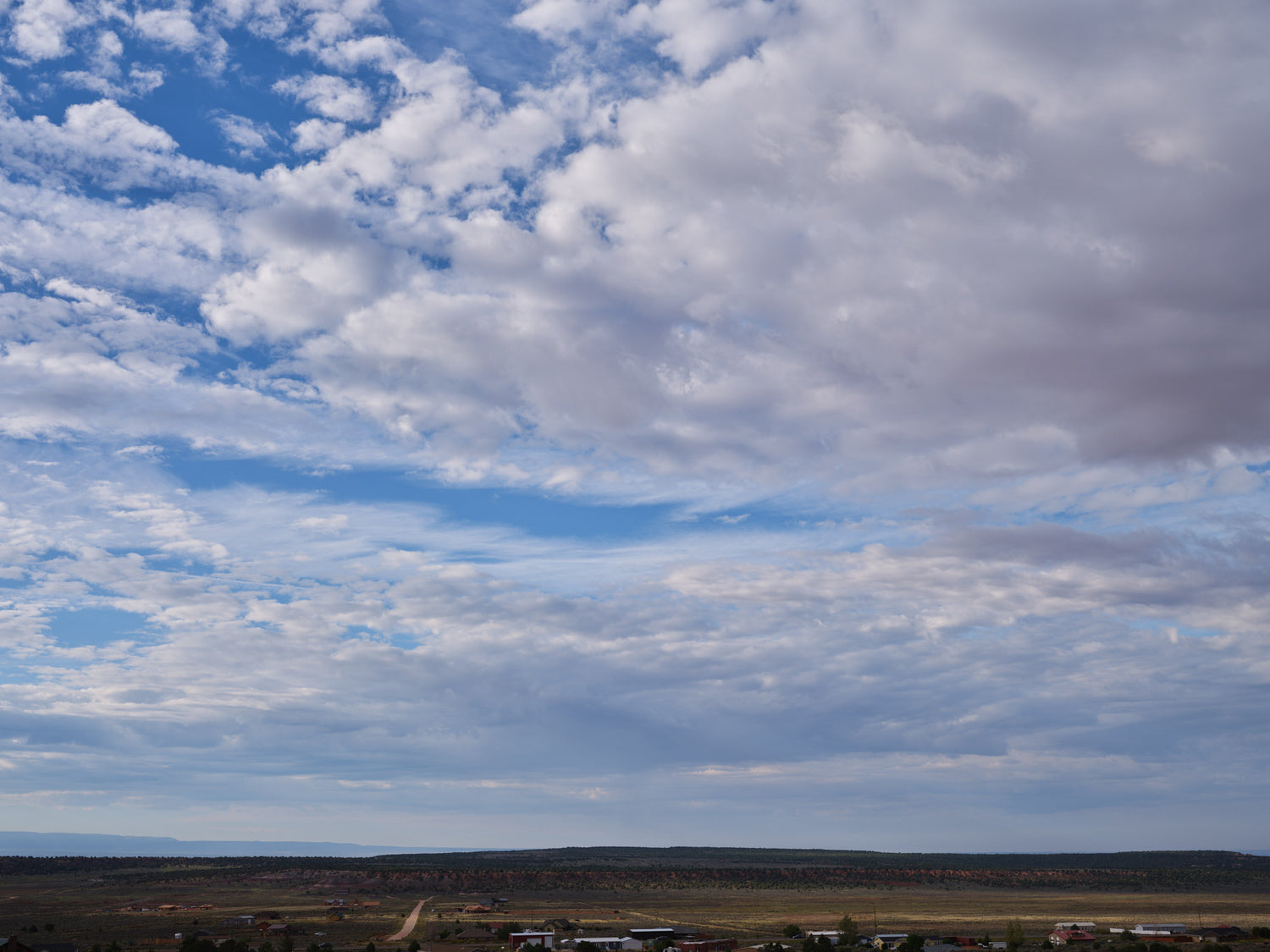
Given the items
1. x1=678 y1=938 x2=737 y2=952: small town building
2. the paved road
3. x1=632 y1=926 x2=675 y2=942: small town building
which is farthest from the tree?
the paved road

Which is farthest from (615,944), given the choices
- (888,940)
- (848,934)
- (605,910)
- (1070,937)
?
(605,910)

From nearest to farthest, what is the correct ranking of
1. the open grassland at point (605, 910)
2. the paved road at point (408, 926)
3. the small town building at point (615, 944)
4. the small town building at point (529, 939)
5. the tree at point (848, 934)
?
the small town building at point (529, 939) < the small town building at point (615, 944) < the tree at point (848, 934) < the paved road at point (408, 926) < the open grassland at point (605, 910)

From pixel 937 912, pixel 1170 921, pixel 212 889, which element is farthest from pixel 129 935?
pixel 1170 921

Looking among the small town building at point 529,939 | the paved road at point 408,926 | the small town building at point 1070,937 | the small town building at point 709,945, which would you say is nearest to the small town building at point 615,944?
the small town building at point 529,939

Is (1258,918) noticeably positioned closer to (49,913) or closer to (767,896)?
(767,896)

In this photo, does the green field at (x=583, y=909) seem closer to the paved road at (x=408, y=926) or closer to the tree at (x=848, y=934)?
the paved road at (x=408, y=926)

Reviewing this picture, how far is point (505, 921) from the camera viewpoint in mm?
123125

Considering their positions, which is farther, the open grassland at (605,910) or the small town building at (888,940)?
the open grassland at (605,910)

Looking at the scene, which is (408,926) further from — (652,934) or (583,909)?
(583,909)

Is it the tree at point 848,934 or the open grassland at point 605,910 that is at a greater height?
the tree at point 848,934

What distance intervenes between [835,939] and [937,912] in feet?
171

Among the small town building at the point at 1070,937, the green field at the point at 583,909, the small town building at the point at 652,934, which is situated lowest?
the green field at the point at 583,909

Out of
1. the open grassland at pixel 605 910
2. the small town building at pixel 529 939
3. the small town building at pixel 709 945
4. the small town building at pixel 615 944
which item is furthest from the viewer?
the open grassland at pixel 605 910

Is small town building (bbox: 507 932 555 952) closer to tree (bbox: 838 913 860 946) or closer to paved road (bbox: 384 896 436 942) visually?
paved road (bbox: 384 896 436 942)
